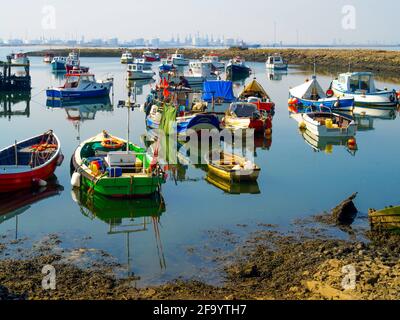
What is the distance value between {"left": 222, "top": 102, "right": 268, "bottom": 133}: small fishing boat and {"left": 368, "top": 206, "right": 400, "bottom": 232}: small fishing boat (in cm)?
1445

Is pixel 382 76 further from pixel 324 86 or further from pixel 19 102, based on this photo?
pixel 19 102

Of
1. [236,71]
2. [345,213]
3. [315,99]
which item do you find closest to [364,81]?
[315,99]

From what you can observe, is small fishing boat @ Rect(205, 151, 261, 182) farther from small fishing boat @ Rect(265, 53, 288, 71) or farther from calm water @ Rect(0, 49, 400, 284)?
small fishing boat @ Rect(265, 53, 288, 71)

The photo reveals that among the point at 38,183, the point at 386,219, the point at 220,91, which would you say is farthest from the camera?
Result: the point at 220,91

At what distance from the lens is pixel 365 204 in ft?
59.0

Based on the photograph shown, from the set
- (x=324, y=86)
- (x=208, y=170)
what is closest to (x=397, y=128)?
(x=208, y=170)

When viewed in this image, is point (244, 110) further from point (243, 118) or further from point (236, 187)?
point (236, 187)

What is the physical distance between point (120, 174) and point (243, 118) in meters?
12.6

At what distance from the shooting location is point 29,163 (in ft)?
66.8

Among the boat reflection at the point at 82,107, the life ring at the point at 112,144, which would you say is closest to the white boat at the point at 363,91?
the boat reflection at the point at 82,107

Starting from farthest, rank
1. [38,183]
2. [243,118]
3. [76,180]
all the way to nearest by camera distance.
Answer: [243,118] < [38,183] < [76,180]

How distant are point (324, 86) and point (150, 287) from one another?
46.5 m

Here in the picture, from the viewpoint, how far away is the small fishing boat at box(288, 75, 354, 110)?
36625mm

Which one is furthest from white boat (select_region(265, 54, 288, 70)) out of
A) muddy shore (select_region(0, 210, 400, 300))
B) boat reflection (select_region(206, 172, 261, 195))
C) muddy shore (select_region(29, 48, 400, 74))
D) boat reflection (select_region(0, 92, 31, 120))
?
muddy shore (select_region(0, 210, 400, 300))
